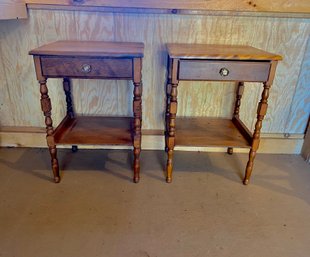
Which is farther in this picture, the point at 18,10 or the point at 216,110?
the point at 216,110

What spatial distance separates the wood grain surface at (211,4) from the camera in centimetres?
147

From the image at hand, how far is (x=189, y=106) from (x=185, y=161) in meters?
0.36

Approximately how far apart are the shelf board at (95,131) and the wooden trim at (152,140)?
0.22 meters

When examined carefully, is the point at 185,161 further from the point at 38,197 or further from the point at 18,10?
the point at 18,10

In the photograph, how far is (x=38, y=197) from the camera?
1382 millimetres

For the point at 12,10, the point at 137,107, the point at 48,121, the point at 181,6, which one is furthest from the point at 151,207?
the point at 12,10

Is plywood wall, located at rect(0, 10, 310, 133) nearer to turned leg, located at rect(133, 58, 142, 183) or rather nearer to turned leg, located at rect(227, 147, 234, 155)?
turned leg, located at rect(227, 147, 234, 155)

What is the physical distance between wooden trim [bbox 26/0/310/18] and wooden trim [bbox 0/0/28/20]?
6 centimetres

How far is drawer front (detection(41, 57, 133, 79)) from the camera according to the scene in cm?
121

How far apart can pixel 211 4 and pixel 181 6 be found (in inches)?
6.6

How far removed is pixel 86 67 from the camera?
4.00 feet

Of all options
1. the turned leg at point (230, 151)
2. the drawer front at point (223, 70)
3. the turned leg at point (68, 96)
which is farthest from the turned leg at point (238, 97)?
the turned leg at point (68, 96)

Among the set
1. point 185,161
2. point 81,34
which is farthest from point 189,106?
point 81,34

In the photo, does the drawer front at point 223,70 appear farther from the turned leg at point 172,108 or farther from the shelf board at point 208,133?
the shelf board at point 208,133
